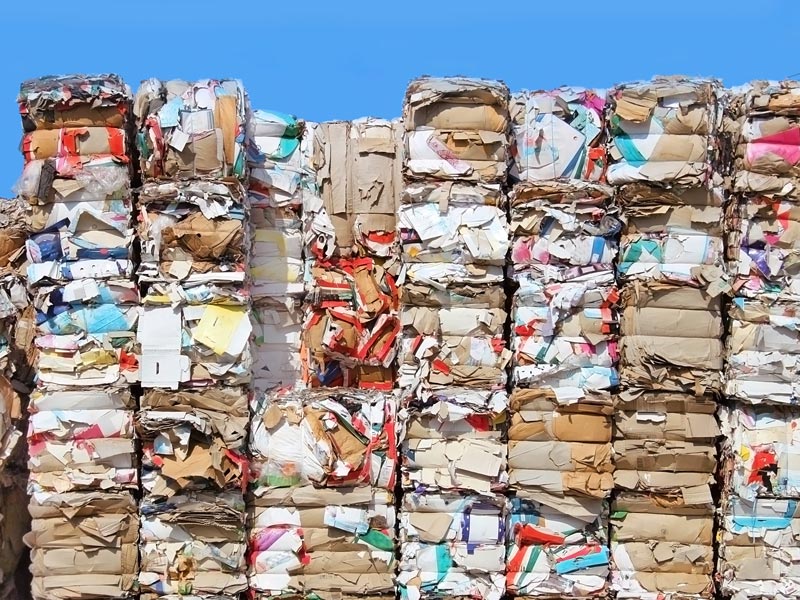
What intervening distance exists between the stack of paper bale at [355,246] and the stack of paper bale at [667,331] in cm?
111

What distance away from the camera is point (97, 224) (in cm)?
407

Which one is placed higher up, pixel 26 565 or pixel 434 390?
pixel 434 390

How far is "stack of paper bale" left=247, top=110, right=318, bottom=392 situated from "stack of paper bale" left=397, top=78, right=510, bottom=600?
60 cm

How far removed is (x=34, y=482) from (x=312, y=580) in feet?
4.60

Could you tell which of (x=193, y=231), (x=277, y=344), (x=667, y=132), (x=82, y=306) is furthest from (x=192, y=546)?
(x=667, y=132)

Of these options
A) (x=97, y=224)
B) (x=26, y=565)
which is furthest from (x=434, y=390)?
(x=26, y=565)

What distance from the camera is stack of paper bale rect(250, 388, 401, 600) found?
4137 millimetres

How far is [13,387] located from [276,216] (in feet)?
5.20

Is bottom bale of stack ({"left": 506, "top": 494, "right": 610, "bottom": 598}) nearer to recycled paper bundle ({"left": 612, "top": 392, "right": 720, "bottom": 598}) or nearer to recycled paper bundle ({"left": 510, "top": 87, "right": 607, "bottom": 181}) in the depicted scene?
recycled paper bundle ({"left": 612, "top": 392, "right": 720, "bottom": 598})

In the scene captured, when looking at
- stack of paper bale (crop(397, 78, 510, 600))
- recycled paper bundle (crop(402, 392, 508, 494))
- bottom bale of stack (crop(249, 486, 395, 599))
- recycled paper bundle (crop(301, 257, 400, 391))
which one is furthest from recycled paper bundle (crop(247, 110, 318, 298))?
bottom bale of stack (crop(249, 486, 395, 599))

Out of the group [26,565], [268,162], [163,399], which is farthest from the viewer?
[26,565]

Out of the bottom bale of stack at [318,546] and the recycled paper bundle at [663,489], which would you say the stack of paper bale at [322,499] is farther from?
the recycled paper bundle at [663,489]

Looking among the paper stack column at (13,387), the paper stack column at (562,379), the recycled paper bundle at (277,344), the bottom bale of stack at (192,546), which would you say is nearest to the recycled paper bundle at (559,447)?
the paper stack column at (562,379)

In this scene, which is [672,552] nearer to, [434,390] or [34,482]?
[434,390]
